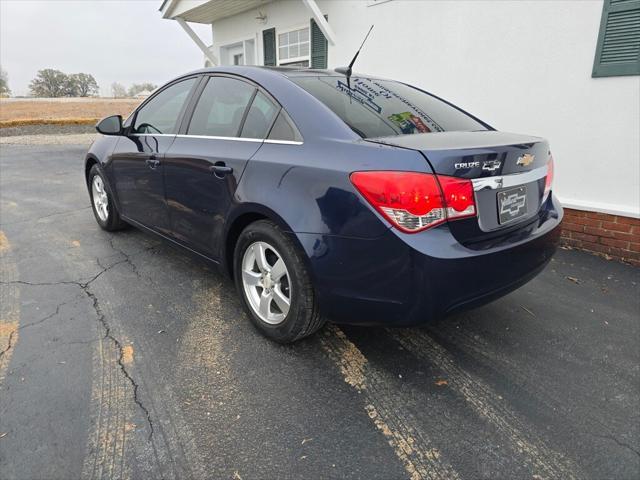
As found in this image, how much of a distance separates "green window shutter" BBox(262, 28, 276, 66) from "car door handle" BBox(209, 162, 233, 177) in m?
6.62

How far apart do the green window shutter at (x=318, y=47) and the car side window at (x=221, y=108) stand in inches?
191

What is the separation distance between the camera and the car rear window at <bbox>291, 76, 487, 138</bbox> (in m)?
2.30

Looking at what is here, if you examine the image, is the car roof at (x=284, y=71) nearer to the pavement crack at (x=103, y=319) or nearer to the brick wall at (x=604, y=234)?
the pavement crack at (x=103, y=319)

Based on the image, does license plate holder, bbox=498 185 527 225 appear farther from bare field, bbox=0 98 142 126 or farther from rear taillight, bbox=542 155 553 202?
bare field, bbox=0 98 142 126

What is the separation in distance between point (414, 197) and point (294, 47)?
7113 millimetres

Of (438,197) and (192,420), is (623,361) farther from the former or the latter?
(192,420)

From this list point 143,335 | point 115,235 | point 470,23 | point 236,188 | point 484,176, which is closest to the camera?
point 484,176

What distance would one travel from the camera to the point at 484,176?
198 cm

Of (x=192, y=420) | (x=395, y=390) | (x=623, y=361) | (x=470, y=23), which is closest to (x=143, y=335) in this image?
(x=192, y=420)

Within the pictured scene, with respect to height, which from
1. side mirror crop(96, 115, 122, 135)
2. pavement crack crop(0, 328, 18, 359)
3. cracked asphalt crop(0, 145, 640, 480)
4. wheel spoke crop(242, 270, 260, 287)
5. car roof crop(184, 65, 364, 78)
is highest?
car roof crop(184, 65, 364, 78)

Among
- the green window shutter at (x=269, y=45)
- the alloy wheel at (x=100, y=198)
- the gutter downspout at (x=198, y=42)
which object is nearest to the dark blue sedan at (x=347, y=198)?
the alloy wheel at (x=100, y=198)

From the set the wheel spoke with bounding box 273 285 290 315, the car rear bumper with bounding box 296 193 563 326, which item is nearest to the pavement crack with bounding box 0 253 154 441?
the wheel spoke with bounding box 273 285 290 315

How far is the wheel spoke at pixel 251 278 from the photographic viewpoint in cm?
258

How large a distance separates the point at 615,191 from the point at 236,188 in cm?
358
